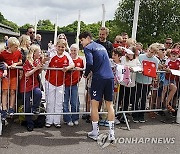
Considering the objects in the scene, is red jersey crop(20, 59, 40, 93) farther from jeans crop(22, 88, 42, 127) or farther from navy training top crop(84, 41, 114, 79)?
navy training top crop(84, 41, 114, 79)

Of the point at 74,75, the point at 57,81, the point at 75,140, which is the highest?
the point at 74,75

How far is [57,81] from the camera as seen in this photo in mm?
5789

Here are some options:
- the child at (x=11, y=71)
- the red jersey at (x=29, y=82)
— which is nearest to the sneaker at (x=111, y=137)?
the red jersey at (x=29, y=82)

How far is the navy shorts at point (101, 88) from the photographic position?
16.8ft

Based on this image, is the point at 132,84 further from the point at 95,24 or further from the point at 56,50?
the point at 95,24

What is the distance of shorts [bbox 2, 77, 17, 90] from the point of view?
554cm

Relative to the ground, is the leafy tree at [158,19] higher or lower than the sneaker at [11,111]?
higher

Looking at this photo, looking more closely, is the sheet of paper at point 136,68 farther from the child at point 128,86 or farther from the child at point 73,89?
the child at point 73,89

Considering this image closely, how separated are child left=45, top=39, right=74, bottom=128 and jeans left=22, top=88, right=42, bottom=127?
0.30 meters

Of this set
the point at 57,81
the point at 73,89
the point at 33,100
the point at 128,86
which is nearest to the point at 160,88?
the point at 128,86

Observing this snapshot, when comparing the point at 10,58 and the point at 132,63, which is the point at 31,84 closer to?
the point at 10,58

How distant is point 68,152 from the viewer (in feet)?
15.4

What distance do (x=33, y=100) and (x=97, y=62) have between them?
1553 mm

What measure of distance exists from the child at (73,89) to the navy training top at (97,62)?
839mm
